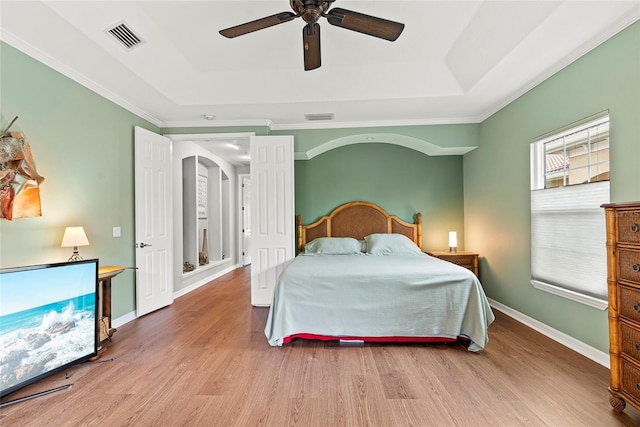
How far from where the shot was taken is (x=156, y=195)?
→ 3896 millimetres

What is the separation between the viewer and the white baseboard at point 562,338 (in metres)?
2.40

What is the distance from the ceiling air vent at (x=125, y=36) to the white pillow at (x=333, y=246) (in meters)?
3.16

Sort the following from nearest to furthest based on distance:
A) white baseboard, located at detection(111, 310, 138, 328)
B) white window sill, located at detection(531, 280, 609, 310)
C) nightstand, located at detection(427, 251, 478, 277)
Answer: white window sill, located at detection(531, 280, 609, 310) < white baseboard, located at detection(111, 310, 138, 328) < nightstand, located at detection(427, 251, 478, 277)

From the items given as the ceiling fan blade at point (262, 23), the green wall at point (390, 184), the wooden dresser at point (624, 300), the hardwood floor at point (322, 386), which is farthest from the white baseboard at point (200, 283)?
the wooden dresser at point (624, 300)

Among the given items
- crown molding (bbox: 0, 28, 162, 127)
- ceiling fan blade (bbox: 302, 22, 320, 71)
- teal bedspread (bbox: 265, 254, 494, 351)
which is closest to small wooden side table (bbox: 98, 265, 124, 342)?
teal bedspread (bbox: 265, 254, 494, 351)

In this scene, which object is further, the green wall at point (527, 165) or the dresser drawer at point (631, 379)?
the green wall at point (527, 165)

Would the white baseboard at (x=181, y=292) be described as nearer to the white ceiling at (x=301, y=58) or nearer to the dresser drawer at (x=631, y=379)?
the white ceiling at (x=301, y=58)

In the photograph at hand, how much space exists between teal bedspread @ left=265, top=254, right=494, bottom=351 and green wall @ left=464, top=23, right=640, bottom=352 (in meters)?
0.80

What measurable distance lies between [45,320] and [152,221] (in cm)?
187

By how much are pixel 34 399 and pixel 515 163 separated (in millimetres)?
4809

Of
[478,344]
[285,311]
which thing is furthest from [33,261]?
[478,344]

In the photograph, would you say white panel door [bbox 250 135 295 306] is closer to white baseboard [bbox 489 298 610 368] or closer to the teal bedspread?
the teal bedspread

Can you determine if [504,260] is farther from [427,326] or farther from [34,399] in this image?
[34,399]

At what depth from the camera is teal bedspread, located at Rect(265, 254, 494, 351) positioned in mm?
2797
